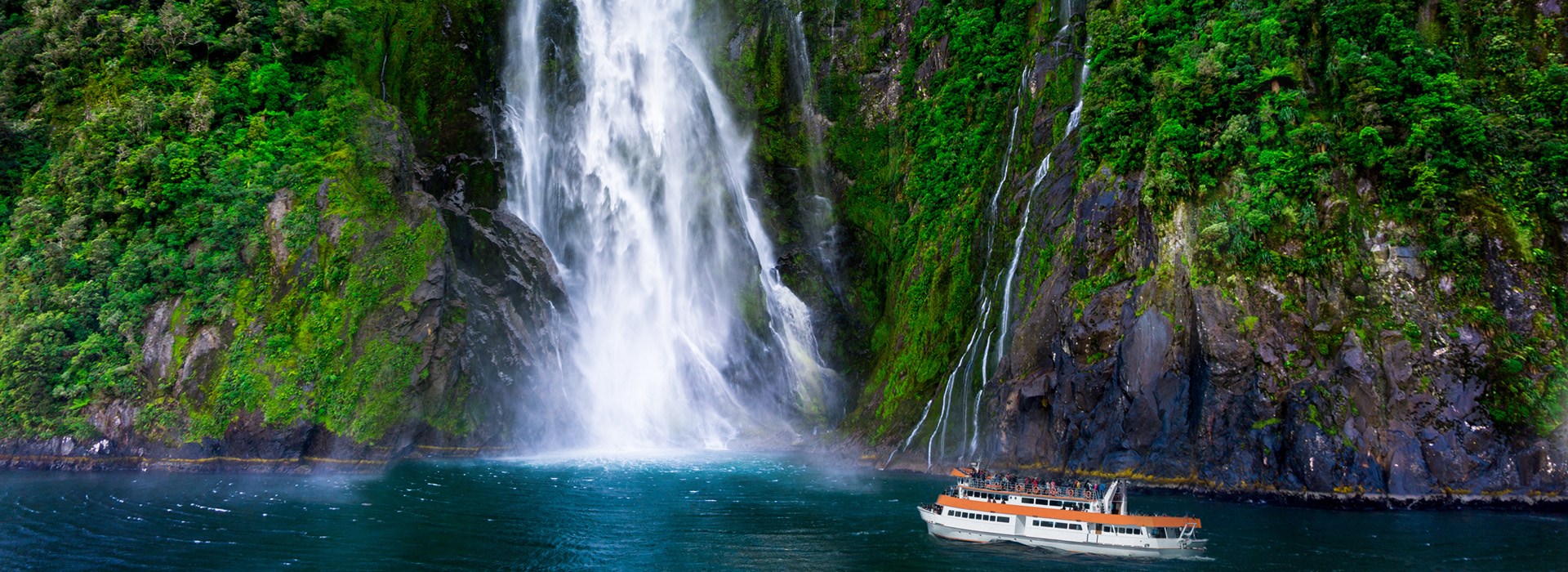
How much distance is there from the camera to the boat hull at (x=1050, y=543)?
65.1ft

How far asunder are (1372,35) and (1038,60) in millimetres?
11374

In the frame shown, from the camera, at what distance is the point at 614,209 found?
4262cm

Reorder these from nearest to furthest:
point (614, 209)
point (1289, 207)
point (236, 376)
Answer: point (1289, 207) → point (236, 376) → point (614, 209)

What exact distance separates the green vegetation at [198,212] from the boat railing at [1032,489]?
21.7 metres

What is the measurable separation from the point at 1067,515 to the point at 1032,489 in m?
1.53

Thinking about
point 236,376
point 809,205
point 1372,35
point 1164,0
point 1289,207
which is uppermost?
point 1164,0

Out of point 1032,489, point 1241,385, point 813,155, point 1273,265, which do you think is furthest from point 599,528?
point 813,155

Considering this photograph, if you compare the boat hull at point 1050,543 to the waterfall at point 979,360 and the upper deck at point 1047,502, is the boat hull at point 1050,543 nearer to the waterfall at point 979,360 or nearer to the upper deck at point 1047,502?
the upper deck at point 1047,502

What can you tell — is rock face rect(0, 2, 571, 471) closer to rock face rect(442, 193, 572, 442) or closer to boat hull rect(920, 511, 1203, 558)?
rock face rect(442, 193, 572, 442)

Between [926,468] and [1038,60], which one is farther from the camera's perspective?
[1038,60]

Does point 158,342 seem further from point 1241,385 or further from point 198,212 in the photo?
point 1241,385

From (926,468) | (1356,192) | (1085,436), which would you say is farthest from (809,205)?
(1356,192)

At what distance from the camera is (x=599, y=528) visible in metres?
21.6

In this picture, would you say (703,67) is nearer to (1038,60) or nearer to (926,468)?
(1038,60)
